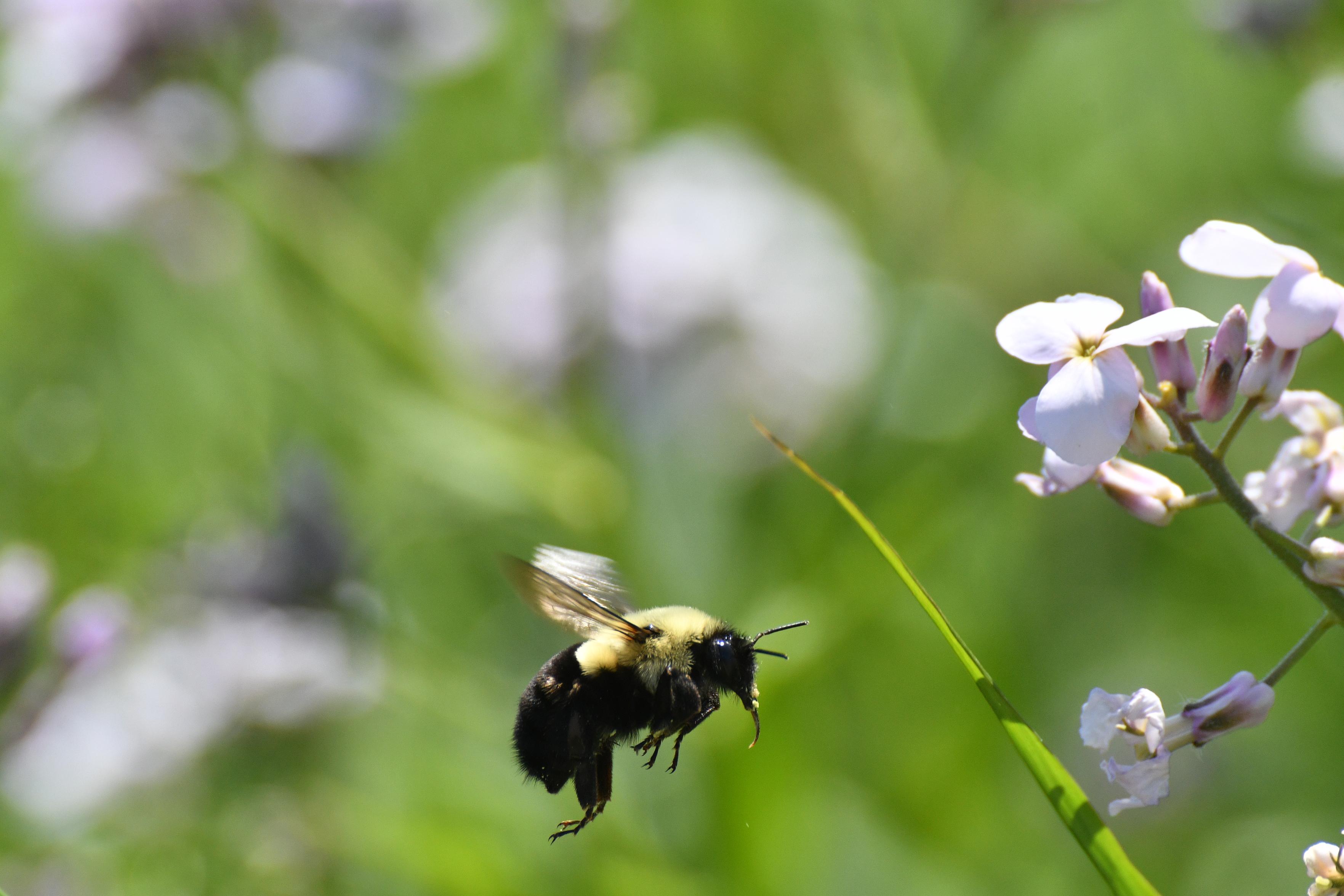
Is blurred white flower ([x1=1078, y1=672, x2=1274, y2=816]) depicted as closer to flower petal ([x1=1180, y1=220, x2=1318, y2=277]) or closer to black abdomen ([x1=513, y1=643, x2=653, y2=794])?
flower petal ([x1=1180, y1=220, x2=1318, y2=277])

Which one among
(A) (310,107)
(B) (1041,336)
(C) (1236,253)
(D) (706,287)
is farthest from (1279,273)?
(D) (706,287)

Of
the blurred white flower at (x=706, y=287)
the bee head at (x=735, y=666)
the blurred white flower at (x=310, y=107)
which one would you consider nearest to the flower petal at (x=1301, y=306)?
the bee head at (x=735, y=666)

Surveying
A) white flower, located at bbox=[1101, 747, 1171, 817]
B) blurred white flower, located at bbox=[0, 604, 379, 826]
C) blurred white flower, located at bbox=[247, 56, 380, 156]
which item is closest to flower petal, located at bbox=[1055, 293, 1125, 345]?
white flower, located at bbox=[1101, 747, 1171, 817]

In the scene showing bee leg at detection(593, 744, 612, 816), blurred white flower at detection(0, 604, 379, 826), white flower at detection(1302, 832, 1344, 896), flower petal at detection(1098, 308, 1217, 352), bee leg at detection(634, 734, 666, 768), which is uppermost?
flower petal at detection(1098, 308, 1217, 352)

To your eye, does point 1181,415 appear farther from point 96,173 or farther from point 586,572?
point 96,173

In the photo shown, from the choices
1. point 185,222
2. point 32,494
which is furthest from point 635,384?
point 32,494

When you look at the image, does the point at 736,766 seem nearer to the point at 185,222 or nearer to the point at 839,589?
the point at 839,589
